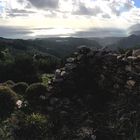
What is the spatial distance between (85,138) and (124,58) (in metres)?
5.80

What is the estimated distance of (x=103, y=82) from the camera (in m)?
18.1

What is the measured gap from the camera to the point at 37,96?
19891mm

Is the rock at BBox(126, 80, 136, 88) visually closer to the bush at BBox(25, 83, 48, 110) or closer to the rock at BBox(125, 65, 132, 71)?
the rock at BBox(125, 65, 132, 71)

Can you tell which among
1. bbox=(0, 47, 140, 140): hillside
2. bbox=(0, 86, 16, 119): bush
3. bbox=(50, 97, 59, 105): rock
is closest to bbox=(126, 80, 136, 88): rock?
bbox=(0, 47, 140, 140): hillside

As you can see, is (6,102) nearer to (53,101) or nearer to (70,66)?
(53,101)

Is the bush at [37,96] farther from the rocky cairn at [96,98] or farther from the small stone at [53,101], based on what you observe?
the small stone at [53,101]

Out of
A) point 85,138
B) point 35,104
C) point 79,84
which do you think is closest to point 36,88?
point 35,104

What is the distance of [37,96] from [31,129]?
391 cm

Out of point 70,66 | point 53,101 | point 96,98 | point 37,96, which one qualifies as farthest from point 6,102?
point 96,98

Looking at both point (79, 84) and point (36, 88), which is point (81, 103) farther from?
point (36, 88)

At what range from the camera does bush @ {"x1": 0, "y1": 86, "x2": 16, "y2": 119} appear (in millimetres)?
19750

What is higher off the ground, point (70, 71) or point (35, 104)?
point (70, 71)

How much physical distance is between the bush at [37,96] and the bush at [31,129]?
2.04 metres

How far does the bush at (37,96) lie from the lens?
61.8 feet
